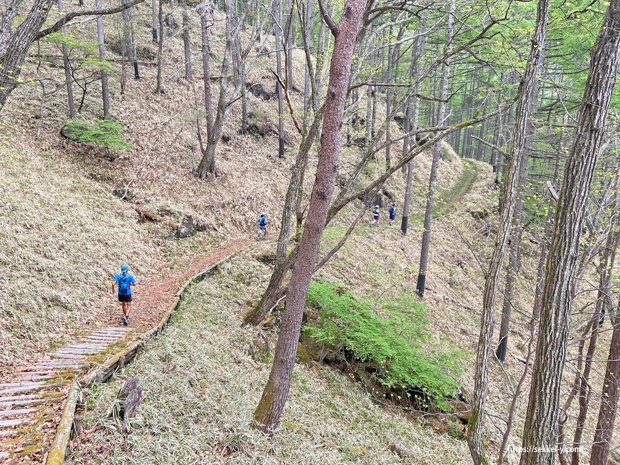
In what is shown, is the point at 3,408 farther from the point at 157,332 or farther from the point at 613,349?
the point at 613,349

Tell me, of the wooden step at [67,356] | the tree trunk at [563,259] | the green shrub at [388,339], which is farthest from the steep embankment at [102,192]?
the tree trunk at [563,259]

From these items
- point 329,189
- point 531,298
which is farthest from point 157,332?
point 531,298

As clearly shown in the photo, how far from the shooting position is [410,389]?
9758mm

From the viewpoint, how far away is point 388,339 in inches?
389

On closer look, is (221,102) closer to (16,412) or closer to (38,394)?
(38,394)

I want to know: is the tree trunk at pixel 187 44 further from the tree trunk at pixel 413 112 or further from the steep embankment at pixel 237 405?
the steep embankment at pixel 237 405

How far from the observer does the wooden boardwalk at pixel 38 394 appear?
13.1ft

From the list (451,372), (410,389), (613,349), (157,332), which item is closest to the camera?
(157,332)

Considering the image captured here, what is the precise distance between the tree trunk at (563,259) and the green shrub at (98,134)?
1613cm

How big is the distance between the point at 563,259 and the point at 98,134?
17.3 meters

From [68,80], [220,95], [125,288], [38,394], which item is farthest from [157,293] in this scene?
[68,80]

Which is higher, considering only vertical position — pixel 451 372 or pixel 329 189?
pixel 329 189

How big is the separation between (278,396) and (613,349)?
24.9 feet

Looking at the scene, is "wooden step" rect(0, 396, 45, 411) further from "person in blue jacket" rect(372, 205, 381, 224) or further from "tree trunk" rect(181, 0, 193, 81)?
"tree trunk" rect(181, 0, 193, 81)
